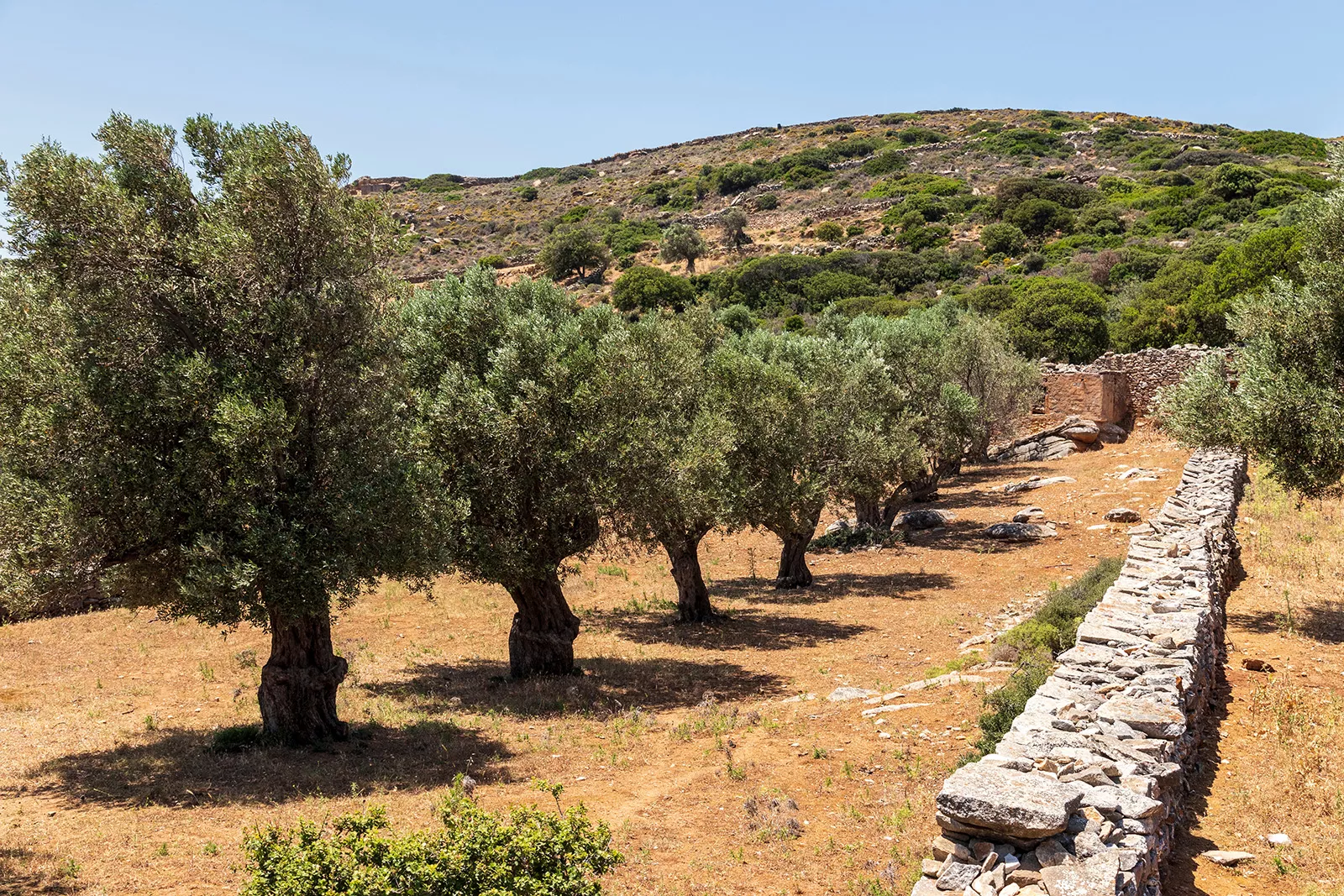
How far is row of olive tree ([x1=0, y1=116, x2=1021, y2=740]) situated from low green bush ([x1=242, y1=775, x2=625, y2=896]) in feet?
19.5

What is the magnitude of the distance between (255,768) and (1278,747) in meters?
13.5

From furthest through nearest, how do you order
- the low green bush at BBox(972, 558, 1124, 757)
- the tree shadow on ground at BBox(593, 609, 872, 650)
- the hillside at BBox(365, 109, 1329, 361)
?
the hillside at BBox(365, 109, 1329, 361) < the tree shadow on ground at BBox(593, 609, 872, 650) < the low green bush at BBox(972, 558, 1124, 757)

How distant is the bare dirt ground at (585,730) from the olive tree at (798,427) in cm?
273

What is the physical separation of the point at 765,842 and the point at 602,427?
9.18 meters

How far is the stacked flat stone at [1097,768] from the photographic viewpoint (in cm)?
657

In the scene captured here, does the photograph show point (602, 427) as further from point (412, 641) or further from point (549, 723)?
point (412, 641)

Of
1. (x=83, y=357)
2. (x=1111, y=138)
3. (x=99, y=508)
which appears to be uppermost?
(x=1111, y=138)

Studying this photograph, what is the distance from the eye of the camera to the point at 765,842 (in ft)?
30.7

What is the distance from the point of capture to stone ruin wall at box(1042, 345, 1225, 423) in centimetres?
3997

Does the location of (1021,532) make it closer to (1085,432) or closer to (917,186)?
(1085,432)

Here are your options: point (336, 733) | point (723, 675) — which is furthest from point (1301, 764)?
point (336, 733)

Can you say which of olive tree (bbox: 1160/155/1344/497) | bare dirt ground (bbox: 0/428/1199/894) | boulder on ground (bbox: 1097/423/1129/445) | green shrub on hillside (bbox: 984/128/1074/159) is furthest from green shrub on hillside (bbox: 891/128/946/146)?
olive tree (bbox: 1160/155/1344/497)

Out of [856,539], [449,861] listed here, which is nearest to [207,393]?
[449,861]

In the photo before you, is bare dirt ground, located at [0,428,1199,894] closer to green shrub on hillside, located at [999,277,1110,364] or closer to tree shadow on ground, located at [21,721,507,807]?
tree shadow on ground, located at [21,721,507,807]
